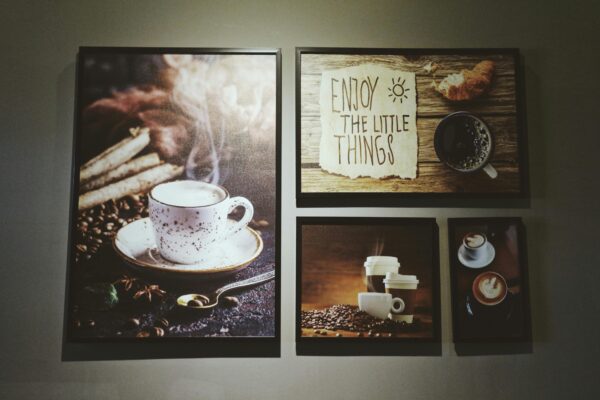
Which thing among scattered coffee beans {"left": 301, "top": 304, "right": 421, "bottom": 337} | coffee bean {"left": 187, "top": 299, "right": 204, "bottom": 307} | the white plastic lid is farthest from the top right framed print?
coffee bean {"left": 187, "top": 299, "right": 204, "bottom": 307}

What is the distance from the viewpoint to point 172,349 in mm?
1560

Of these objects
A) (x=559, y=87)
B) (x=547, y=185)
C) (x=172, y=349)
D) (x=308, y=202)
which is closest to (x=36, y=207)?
(x=172, y=349)

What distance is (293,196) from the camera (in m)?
1.61

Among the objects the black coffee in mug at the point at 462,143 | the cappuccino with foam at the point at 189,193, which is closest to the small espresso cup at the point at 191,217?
the cappuccino with foam at the point at 189,193

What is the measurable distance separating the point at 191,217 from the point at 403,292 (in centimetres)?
70

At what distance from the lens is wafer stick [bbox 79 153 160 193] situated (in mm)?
1583

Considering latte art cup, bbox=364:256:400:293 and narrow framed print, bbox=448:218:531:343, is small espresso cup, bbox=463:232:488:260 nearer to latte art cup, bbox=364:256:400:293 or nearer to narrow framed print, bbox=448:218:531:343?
narrow framed print, bbox=448:218:531:343

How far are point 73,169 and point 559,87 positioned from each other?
1621mm

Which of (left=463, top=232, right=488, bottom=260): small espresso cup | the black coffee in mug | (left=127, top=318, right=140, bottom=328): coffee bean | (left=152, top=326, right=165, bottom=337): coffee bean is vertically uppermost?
the black coffee in mug

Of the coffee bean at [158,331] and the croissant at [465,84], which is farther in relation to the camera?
the croissant at [465,84]

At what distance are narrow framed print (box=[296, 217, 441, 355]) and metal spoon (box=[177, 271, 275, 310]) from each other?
12cm

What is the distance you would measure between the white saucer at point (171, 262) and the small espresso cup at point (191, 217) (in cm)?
2

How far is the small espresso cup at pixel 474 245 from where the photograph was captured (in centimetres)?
160

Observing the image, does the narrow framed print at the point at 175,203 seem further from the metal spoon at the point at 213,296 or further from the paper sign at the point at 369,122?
the paper sign at the point at 369,122
